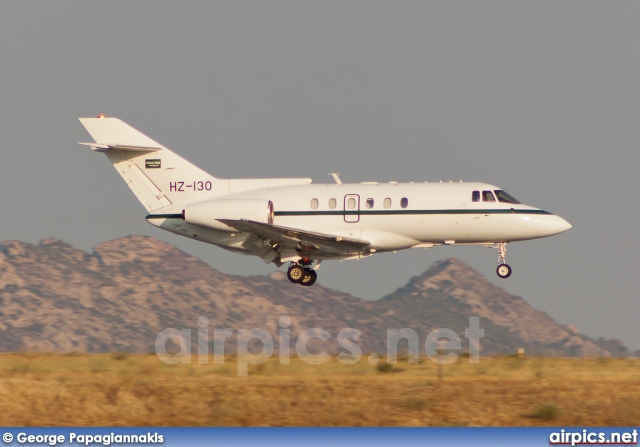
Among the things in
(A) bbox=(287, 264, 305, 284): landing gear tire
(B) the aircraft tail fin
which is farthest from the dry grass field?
(B) the aircraft tail fin

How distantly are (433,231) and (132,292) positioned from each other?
134 meters

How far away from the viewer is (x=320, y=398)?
2067 centimetres

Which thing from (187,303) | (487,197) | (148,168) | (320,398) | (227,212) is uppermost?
(187,303)

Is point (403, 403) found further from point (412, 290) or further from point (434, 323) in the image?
point (412, 290)

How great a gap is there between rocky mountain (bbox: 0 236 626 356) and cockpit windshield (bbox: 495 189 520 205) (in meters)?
98.8

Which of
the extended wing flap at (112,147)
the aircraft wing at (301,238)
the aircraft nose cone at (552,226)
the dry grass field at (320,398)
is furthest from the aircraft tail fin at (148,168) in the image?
the dry grass field at (320,398)

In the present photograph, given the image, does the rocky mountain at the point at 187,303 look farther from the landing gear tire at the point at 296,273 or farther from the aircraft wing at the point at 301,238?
the aircraft wing at the point at 301,238

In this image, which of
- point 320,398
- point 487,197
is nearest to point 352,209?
point 487,197

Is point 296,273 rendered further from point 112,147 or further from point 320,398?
point 320,398

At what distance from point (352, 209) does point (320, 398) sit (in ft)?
45.2

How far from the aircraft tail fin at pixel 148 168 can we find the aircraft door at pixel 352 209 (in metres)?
4.51

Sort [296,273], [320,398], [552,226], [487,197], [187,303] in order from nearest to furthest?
[320,398], [487,197], [552,226], [296,273], [187,303]

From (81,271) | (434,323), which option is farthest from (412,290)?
(81,271)

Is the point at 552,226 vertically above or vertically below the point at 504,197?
below
